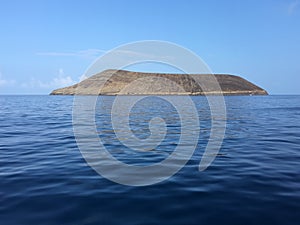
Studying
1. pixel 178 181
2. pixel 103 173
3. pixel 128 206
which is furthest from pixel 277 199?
pixel 103 173

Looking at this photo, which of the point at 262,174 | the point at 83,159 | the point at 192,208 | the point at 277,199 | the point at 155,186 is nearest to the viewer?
the point at 192,208

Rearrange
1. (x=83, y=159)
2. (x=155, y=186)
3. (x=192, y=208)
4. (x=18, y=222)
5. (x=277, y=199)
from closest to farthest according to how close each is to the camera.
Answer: (x=18, y=222), (x=192, y=208), (x=277, y=199), (x=155, y=186), (x=83, y=159)

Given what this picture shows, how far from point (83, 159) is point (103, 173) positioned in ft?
7.14

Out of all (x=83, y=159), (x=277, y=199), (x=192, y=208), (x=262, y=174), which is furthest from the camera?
(x=83, y=159)

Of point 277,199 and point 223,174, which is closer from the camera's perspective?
point 277,199

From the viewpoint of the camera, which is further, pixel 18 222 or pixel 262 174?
pixel 262 174

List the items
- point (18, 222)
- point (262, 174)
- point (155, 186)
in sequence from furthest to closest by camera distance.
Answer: point (262, 174)
point (155, 186)
point (18, 222)

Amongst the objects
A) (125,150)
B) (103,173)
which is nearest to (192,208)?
(103,173)

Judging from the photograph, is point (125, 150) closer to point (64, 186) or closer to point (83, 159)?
point (83, 159)

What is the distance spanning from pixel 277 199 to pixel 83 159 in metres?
6.93

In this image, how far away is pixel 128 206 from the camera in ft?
19.1

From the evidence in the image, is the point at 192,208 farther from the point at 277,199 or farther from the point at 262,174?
the point at 262,174

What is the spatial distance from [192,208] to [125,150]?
6.48 m

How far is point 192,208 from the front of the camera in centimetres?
576
